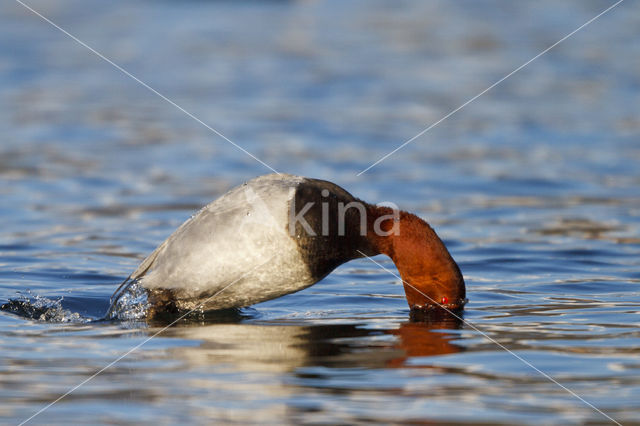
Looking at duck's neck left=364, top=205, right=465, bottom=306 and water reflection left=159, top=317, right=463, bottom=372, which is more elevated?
duck's neck left=364, top=205, right=465, bottom=306

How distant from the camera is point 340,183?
13383mm

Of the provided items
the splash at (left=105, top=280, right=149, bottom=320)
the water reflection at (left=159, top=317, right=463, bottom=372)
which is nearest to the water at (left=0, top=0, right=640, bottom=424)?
the water reflection at (left=159, top=317, right=463, bottom=372)

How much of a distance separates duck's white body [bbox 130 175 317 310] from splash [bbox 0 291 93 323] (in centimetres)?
61

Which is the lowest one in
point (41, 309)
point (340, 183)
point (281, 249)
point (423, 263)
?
point (41, 309)

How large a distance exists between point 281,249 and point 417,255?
990 millimetres

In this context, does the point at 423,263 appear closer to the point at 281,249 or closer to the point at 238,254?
the point at 281,249

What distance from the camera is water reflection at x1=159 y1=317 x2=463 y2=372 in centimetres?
608

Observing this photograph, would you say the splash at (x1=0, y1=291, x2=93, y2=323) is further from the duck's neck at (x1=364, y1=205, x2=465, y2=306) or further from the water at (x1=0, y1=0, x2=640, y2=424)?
the duck's neck at (x1=364, y1=205, x2=465, y2=306)

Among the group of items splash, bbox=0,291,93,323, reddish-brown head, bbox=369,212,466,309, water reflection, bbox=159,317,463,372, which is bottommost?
water reflection, bbox=159,317,463,372

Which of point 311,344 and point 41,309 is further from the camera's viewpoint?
point 41,309

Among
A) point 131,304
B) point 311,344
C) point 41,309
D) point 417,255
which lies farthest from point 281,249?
point 41,309

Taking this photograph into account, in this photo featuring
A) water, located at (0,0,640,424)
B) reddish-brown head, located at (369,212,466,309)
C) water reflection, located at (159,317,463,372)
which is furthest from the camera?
reddish-brown head, located at (369,212,466,309)

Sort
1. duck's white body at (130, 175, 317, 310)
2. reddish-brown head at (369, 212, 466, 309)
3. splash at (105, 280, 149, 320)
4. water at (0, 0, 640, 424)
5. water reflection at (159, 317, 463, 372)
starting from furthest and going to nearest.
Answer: splash at (105, 280, 149, 320) → reddish-brown head at (369, 212, 466, 309) → duck's white body at (130, 175, 317, 310) → water reflection at (159, 317, 463, 372) → water at (0, 0, 640, 424)

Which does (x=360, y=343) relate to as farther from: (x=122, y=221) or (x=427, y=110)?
(x=427, y=110)
